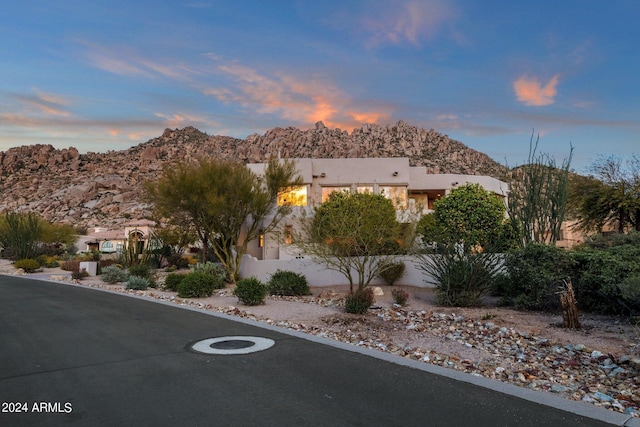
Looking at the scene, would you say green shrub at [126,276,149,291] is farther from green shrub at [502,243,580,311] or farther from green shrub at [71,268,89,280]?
green shrub at [502,243,580,311]

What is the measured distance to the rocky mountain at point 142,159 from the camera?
72.8 meters

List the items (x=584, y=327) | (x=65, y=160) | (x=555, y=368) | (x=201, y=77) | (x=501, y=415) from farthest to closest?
1. (x=65, y=160)
2. (x=201, y=77)
3. (x=584, y=327)
4. (x=555, y=368)
5. (x=501, y=415)

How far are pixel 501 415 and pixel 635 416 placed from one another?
1.73 m

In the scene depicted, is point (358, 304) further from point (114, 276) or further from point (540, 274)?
point (114, 276)

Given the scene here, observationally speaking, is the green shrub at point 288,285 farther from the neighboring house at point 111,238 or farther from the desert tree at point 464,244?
the neighboring house at point 111,238

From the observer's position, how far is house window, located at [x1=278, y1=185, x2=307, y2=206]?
94.5ft

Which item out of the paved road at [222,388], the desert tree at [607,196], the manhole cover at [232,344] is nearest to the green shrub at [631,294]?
the paved road at [222,388]

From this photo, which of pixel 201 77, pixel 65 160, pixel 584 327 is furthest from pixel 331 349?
pixel 65 160

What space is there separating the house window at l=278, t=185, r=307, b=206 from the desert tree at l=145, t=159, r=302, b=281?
1.40m

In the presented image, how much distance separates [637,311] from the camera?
37.5 feet

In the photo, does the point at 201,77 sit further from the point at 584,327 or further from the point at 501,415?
the point at 501,415

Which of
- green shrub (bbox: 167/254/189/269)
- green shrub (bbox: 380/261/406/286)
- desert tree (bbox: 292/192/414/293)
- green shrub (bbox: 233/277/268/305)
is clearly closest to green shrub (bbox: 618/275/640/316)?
desert tree (bbox: 292/192/414/293)

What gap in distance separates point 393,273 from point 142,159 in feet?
261

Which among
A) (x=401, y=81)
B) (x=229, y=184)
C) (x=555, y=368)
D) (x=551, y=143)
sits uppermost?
(x=401, y=81)
